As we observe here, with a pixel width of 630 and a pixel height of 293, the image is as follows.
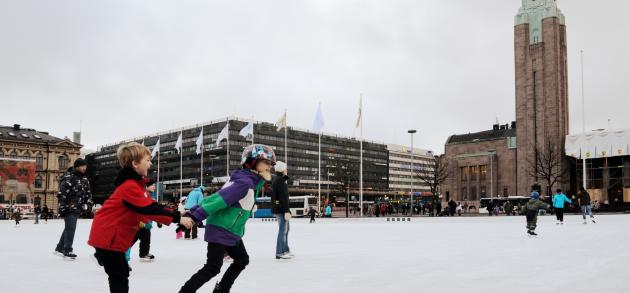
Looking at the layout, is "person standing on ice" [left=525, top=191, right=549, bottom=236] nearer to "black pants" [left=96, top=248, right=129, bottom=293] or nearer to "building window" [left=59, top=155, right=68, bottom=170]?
"black pants" [left=96, top=248, right=129, bottom=293]

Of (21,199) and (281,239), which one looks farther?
(21,199)

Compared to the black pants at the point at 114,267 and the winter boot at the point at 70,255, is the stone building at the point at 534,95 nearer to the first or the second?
the winter boot at the point at 70,255

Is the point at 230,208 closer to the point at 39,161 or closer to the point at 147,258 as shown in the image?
the point at 147,258

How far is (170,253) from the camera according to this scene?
12.0 metres

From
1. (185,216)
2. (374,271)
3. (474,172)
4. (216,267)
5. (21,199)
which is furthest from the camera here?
(474,172)

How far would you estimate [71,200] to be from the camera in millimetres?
10523

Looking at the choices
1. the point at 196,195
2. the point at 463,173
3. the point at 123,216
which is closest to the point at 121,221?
the point at 123,216

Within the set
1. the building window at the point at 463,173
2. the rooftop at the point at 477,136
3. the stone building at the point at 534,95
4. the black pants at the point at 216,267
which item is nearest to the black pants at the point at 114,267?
the black pants at the point at 216,267

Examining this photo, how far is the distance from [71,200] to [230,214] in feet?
21.4

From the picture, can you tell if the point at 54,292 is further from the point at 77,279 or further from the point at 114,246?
the point at 114,246

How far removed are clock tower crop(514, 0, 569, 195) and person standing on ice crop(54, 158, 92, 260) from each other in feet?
260

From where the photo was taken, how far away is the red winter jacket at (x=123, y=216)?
14.6 feet

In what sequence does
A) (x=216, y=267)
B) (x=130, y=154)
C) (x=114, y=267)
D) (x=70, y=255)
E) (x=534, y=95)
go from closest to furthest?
(x=114, y=267) < (x=130, y=154) < (x=216, y=267) < (x=70, y=255) < (x=534, y=95)

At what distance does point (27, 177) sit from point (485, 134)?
8186 centimetres
